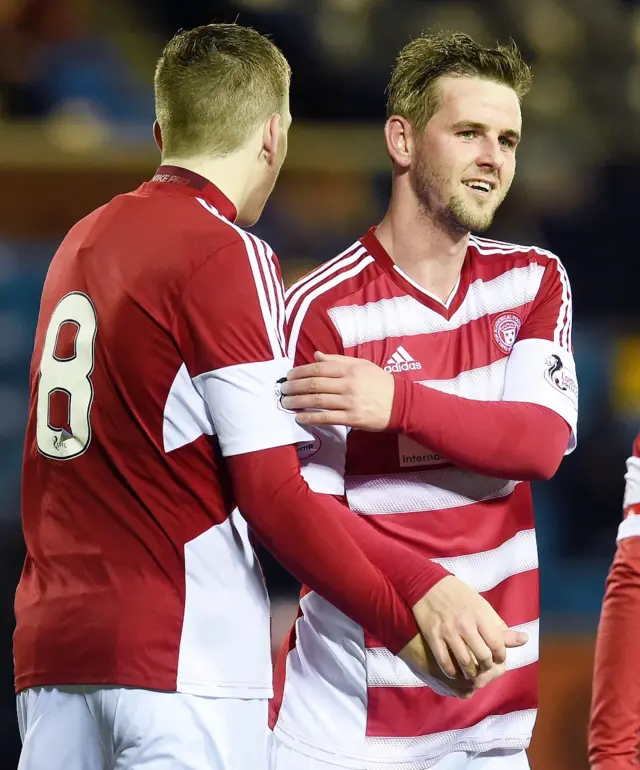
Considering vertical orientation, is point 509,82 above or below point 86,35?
below

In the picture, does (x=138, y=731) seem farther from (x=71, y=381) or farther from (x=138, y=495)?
(x=71, y=381)

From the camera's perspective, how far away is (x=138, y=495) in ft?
5.52

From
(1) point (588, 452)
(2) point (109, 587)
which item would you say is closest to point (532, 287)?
(2) point (109, 587)

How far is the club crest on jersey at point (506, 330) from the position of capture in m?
2.24

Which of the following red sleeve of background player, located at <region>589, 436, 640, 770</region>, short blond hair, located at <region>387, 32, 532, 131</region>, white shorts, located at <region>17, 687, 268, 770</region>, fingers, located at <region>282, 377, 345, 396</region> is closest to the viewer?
white shorts, located at <region>17, 687, 268, 770</region>

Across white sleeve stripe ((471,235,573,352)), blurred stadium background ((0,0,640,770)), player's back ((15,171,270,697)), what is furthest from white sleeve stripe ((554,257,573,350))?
blurred stadium background ((0,0,640,770))

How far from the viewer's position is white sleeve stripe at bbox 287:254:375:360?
84.2 inches

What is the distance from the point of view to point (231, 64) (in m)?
1.88

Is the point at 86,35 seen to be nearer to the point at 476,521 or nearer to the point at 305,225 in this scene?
the point at 305,225

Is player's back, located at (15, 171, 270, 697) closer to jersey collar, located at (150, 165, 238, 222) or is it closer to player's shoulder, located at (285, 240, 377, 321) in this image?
jersey collar, located at (150, 165, 238, 222)

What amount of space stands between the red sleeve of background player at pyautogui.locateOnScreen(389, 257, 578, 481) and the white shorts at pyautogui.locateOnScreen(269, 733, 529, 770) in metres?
0.55

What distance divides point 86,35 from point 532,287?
3524 mm

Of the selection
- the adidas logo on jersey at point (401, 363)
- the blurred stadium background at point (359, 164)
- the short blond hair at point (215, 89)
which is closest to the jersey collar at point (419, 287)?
the adidas logo on jersey at point (401, 363)

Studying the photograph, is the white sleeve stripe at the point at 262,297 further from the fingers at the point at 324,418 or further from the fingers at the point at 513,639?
the fingers at the point at 513,639
